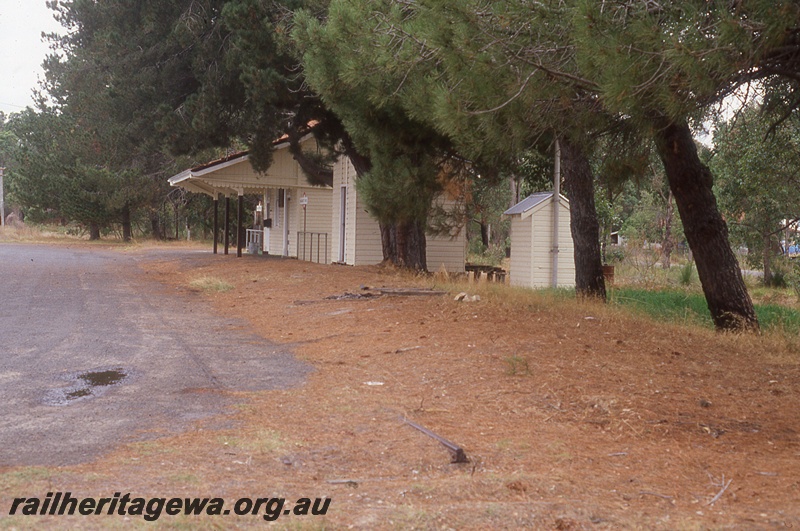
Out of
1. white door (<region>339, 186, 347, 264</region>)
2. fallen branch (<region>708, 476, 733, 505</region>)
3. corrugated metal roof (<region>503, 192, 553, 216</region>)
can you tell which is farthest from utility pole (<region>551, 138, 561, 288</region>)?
fallen branch (<region>708, 476, 733, 505</region>)

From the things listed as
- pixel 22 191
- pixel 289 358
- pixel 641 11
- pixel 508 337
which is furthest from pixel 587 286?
pixel 22 191

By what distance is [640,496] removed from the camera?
432 centimetres

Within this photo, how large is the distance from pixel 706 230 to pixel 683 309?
3.99 meters

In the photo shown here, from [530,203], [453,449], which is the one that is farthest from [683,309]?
[453,449]

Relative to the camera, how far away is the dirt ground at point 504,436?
407cm

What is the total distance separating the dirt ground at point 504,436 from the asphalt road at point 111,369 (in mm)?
398

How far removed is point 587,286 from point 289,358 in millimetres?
6854

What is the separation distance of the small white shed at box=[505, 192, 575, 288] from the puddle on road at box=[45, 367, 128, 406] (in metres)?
13.3

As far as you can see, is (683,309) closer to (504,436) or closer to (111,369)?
(504,436)

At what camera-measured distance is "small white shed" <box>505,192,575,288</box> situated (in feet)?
63.8

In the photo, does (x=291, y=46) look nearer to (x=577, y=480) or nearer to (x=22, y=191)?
(x=577, y=480)

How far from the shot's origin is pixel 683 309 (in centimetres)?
1410

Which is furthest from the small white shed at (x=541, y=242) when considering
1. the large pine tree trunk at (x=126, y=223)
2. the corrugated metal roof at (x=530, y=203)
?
the large pine tree trunk at (x=126, y=223)

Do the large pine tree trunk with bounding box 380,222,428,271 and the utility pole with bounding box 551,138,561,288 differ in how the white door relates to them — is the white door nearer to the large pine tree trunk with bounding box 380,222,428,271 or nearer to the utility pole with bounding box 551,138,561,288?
the large pine tree trunk with bounding box 380,222,428,271
